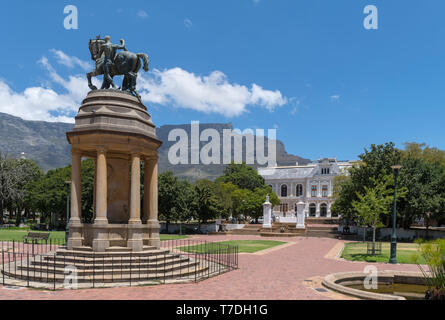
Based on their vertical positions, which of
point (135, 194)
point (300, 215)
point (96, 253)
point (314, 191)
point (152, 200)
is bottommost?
point (300, 215)

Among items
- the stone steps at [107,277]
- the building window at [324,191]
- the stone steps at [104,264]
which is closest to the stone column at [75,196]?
the stone steps at [104,264]

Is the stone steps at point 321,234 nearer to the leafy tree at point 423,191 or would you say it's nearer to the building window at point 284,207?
the leafy tree at point 423,191

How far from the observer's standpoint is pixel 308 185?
95625mm

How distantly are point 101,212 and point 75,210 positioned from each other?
1745mm

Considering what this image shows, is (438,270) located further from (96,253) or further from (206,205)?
(206,205)

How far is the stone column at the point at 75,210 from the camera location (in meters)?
17.0

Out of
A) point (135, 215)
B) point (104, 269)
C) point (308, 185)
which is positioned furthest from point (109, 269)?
point (308, 185)

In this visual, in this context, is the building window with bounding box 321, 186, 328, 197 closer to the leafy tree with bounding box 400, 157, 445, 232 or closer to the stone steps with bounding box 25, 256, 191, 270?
the leafy tree with bounding box 400, 157, 445, 232

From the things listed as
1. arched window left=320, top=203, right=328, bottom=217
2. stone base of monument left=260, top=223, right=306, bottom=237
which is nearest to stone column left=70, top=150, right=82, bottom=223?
stone base of monument left=260, top=223, right=306, bottom=237

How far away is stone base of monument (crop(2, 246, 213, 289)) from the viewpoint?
14.0 metres

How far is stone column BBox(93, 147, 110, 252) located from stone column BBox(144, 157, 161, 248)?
243 cm

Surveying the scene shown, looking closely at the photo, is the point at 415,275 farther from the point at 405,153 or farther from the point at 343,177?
the point at 405,153

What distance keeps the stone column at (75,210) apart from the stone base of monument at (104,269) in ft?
1.37

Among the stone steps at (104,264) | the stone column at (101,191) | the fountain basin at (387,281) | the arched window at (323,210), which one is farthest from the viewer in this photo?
the arched window at (323,210)
